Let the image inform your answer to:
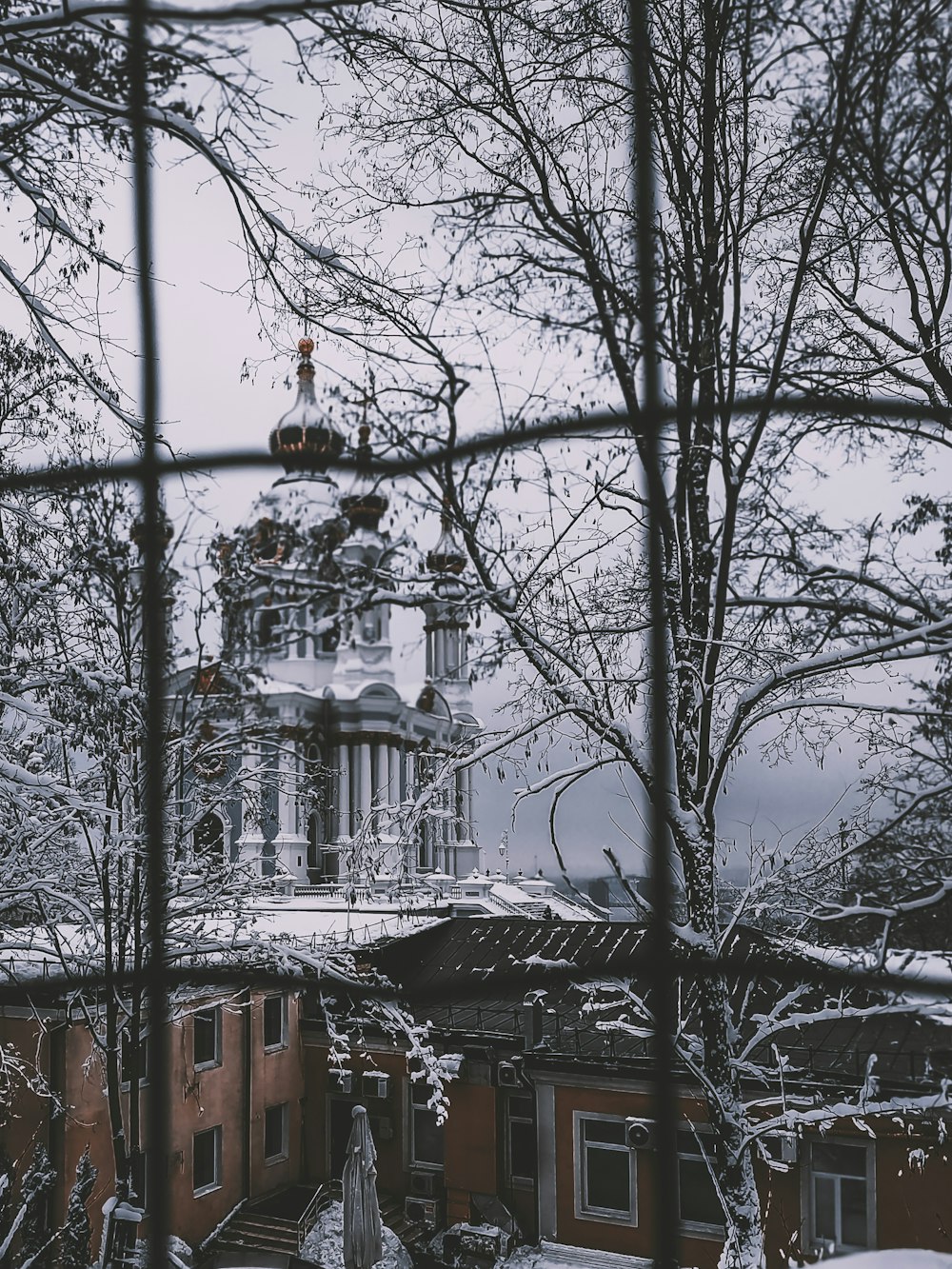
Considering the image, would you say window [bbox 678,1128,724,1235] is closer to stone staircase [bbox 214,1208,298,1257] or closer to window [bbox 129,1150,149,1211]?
stone staircase [bbox 214,1208,298,1257]

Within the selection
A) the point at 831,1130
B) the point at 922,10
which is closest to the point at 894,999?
the point at 831,1130

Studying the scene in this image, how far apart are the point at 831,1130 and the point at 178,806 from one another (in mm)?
1425

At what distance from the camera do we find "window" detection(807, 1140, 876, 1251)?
126 cm

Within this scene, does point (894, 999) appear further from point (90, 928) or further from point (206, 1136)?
point (90, 928)

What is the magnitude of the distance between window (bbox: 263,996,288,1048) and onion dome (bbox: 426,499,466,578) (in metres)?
0.97

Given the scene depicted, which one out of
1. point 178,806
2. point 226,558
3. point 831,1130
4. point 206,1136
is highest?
point 226,558

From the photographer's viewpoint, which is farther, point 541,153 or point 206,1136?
point 206,1136

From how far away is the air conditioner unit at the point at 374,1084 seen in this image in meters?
1.54

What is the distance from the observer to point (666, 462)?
1.08 metres

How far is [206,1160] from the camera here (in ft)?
6.43

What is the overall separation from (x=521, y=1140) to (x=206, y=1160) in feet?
2.61

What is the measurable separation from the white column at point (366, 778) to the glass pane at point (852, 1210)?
2.72ft

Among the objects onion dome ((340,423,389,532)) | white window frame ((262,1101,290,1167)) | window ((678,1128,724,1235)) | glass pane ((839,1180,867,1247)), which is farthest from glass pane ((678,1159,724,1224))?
onion dome ((340,423,389,532))

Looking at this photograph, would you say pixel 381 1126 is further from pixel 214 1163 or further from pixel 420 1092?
pixel 214 1163
